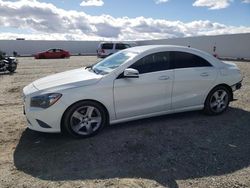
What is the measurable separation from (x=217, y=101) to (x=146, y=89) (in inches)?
76.6

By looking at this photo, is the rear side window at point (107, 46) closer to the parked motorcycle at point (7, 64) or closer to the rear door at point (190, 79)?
the parked motorcycle at point (7, 64)

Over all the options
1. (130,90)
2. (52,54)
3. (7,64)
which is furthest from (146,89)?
(52,54)

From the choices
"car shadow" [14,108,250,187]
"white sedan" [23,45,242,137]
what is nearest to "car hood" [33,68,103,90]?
"white sedan" [23,45,242,137]

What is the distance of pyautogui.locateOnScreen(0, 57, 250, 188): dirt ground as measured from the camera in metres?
3.75

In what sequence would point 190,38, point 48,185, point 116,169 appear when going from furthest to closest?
1. point 190,38
2. point 116,169
3. point 48,185

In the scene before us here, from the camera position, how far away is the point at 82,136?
199 inches

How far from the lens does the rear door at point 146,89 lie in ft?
17.3

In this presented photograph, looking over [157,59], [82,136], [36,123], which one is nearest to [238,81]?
[157,59]

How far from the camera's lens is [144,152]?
452cm

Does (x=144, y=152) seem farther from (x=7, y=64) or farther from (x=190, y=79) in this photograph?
(x=7, y=64)

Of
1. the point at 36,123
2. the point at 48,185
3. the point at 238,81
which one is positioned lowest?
the point at 48,185

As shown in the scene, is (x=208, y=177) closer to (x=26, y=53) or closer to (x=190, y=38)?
(x=190, y=38)

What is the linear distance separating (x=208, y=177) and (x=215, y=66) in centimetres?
321

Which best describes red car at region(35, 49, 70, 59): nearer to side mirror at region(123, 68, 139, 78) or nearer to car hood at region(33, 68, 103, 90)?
car hood at region(33, 68, 103, 90)
